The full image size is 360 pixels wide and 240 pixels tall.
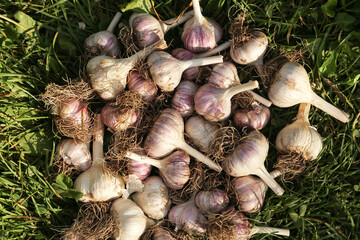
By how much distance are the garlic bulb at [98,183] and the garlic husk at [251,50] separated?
1.26 m

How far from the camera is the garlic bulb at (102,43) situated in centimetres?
264

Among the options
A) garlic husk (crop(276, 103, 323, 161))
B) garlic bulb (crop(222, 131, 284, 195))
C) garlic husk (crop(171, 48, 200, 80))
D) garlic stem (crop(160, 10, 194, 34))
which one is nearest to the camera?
garlic bulb (crop(222, 131, 284, 195))

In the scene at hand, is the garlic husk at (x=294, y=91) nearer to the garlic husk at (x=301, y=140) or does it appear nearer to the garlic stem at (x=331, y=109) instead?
the garlic stem at (x=331, y=109)

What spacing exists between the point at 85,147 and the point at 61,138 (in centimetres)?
26

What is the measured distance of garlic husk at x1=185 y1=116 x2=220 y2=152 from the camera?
2.55 metres

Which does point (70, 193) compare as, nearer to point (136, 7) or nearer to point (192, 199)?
point (192, 199)

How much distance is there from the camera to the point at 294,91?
8.14ft

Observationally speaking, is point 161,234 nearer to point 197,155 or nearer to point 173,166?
point 173,166

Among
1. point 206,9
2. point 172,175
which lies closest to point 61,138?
point 172,175

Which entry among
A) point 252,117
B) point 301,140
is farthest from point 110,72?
point 301,140

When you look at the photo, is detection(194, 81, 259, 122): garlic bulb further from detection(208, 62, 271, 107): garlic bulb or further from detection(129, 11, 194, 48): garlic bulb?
detection(129, 11, 194, 48): garlic bulb

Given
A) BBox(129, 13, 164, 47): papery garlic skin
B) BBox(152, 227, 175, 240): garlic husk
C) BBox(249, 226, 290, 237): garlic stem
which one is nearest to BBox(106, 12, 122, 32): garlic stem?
BBox(129, 13, 164, 47): papery garlic skin

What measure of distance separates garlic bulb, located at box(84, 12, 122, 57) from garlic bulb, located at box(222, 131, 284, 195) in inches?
48.0

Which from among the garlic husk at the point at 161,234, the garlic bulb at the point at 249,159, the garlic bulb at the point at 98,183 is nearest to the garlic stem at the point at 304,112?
the garlic bulb at the point at 249,159
